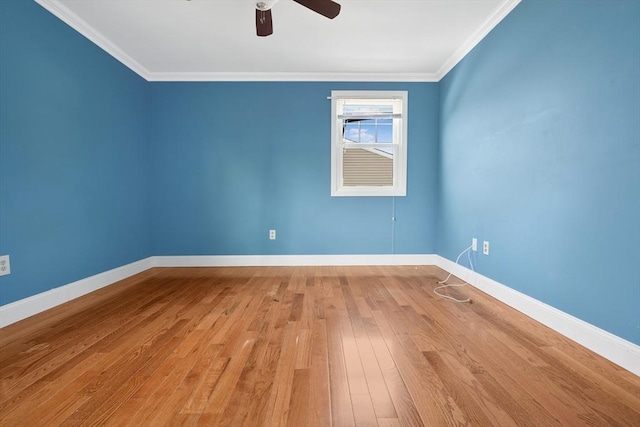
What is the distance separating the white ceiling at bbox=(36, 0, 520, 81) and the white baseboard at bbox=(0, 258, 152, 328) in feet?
7.14

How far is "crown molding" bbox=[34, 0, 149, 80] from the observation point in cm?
218

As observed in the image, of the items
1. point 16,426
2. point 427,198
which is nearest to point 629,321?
point 427,198

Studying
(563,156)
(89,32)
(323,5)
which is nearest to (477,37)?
(563,156)

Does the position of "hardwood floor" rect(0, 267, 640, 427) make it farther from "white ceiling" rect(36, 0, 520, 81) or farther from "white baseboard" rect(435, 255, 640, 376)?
"white ceiling" rect(36, 0, 520, 81)

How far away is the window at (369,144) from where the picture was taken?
3.57 m

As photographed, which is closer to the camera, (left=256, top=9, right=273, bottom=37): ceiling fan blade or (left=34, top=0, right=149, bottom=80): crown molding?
(left=256, top=9, right=273, bottom=37): ceiling fan blade

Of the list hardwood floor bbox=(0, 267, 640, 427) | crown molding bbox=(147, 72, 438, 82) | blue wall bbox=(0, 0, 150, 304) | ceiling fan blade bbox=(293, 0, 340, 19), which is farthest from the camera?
crown molding bbox=(147, 72, 438, 82)

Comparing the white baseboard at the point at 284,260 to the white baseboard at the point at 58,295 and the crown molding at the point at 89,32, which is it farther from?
the crown molding at the point at 89,32

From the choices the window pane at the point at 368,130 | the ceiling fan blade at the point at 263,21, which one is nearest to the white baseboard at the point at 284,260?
the window pane at the point at 368,130

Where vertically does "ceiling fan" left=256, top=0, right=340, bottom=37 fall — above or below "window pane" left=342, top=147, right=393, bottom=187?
above

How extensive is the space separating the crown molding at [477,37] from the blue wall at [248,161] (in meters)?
0.27

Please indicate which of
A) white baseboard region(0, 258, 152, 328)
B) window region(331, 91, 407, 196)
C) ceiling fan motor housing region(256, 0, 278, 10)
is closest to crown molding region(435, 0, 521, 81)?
window region(331, 91, 407, 196)

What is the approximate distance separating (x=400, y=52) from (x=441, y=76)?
794mm

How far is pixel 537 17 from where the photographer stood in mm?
1959
